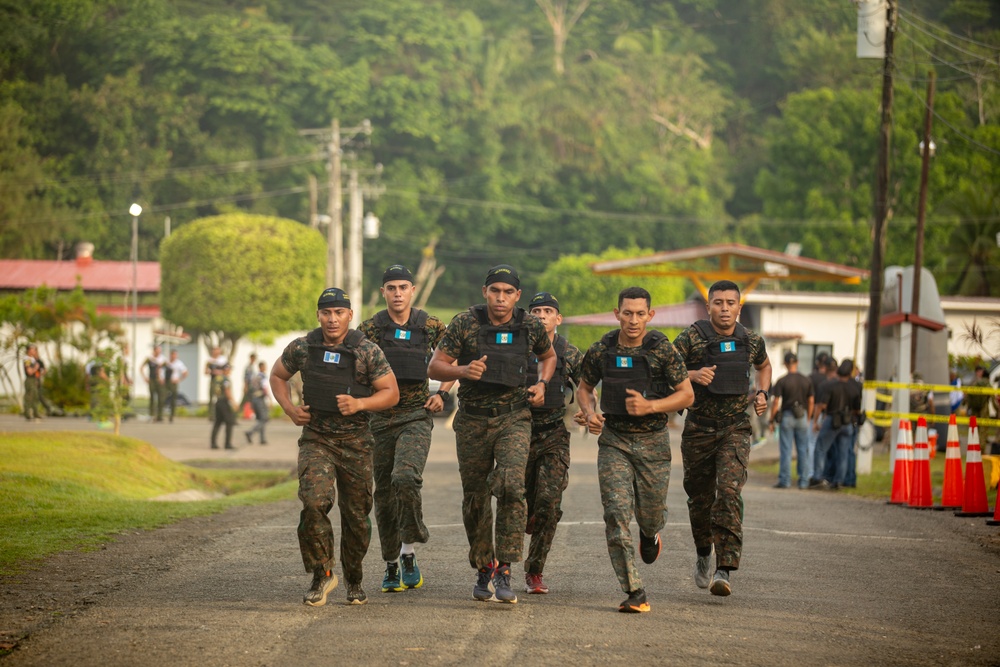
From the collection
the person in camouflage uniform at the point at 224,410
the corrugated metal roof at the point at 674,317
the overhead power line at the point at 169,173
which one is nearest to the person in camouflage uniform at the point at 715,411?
the person in camouflage uniform at the point at 224,410

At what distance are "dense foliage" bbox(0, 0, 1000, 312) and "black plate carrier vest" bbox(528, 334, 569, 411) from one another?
187 ft

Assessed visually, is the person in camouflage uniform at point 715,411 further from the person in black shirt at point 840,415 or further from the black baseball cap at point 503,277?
the person in black shirt at point 840,415

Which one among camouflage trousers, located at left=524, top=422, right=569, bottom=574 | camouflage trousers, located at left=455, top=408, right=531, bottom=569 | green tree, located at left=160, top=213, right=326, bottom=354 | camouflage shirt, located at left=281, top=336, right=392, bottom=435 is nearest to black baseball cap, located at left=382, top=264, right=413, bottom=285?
camouflage shirt, located at left=281, top=336, right=392, bottom=435

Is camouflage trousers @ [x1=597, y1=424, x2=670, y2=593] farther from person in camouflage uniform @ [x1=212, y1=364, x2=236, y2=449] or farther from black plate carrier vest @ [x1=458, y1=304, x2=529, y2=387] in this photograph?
person in camouflage uniform @ [x1=212, y1=364, x2=236, y2=449]

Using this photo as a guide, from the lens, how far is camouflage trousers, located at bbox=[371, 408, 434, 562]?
A: 31.4ft

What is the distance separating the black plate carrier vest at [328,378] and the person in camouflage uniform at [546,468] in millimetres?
1473

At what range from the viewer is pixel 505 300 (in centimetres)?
945

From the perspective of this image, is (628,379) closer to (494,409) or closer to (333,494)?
(494,409)

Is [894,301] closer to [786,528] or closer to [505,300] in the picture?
[786,528]

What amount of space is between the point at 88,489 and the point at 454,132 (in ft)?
217

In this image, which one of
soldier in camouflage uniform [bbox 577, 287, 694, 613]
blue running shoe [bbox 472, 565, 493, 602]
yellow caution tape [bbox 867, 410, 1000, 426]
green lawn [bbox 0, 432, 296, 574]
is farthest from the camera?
Result: yellow caution tape [bbox 867, 410, 1000, 426]

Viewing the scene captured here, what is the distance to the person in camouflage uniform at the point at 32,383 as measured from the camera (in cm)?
3316

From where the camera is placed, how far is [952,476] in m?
16.7

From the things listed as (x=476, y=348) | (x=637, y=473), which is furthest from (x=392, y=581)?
(x=637, y=473)
